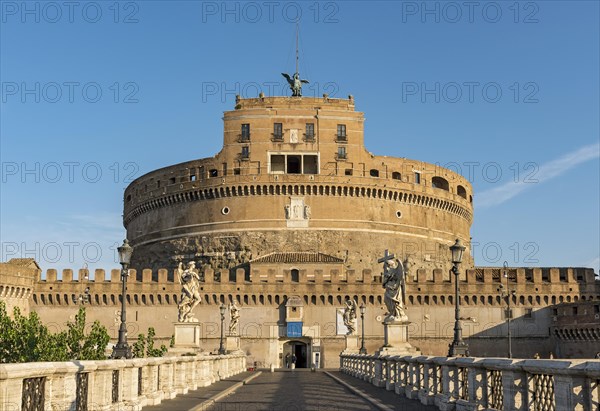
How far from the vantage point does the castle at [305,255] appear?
60.0 meters

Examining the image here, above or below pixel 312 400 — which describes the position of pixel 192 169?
above

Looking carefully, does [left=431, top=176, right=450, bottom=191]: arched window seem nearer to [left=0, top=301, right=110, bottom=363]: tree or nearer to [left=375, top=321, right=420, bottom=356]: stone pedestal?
[left=0, top=301, right=110, bottom=363]: tree

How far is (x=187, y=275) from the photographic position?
25.4m

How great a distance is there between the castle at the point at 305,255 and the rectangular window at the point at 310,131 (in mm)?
103

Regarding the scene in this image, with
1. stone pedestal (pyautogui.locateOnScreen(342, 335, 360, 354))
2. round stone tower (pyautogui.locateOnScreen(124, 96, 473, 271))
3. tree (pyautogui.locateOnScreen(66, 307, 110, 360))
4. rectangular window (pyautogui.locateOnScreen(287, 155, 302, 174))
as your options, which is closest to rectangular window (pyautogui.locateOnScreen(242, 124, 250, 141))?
round stone tower (pyautogui.locateOnScreen(124, 96, 473, 271))

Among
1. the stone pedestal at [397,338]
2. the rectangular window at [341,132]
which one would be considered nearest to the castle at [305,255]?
the rectangular window at [341,132]

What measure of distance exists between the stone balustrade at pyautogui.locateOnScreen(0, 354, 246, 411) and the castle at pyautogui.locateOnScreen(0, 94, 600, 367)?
135 ft

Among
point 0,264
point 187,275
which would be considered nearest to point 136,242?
A: point 0,264

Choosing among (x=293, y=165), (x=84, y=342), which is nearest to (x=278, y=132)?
(x=293, y=165)

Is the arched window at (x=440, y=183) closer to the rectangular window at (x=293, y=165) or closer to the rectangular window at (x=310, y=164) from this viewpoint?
the rectangular window at (x=310, y=164)

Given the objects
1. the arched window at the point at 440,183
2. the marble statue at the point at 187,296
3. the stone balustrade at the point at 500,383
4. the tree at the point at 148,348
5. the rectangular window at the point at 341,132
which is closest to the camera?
the stone balustrade at the point at 500,383

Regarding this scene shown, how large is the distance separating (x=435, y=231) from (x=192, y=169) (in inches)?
910

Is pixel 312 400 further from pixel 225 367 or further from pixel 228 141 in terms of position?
pixel 228 141

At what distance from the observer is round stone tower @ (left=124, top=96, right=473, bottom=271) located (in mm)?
68375
